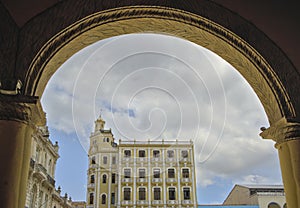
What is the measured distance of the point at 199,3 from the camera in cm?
320

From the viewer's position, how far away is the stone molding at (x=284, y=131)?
9.57 feet

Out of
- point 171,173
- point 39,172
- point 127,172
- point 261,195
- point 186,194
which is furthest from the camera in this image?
point 171,173

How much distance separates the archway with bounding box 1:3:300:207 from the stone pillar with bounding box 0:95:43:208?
59 millimetres

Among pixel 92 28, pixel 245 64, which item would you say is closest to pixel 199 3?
pixel 245 64

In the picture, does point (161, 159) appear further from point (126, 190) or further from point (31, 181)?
point (31, 181)

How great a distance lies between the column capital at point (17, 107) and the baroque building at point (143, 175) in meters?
29.3

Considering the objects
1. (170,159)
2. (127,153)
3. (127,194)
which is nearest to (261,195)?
(170,159)

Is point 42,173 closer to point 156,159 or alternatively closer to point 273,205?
point 156,159

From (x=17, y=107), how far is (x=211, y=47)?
205 centimetres

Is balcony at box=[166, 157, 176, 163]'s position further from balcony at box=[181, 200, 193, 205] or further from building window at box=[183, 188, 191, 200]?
balcony at box=[181, 200, 193, 205]

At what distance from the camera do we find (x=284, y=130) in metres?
2.96

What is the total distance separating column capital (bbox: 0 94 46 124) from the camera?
8.23 ft

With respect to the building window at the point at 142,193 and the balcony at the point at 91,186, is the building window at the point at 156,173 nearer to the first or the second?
the building window at the point at 142,193

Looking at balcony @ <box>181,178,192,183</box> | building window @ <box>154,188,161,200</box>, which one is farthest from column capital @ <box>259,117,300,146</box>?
building window @ <box>154,188,161,200</box>
